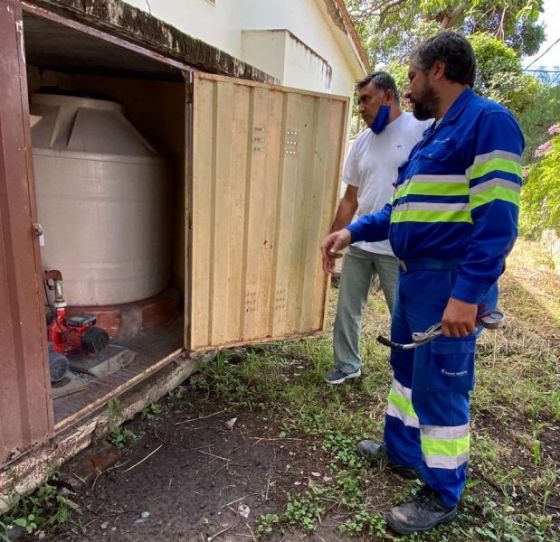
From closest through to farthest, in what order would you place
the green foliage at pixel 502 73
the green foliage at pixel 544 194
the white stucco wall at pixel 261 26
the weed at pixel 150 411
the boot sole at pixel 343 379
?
the weed at pixel 150 411 < the boot sole at pixel 343 379 < the white stucco wall at pixel 261 26 < the green foliage at pixel 544 194 < the green foliage at pixel 502 73

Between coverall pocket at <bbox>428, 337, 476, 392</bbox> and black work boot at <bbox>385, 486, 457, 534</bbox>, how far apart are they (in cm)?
54

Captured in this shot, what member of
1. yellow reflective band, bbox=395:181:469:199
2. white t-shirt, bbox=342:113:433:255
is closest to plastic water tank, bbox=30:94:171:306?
white t-shirt, bbox=342:113:433:255

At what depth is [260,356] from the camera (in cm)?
350

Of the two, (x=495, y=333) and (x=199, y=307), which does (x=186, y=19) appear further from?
(x=495, y=333)

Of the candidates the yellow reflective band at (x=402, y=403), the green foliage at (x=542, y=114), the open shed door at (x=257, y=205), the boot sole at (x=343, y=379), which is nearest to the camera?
the yellow reflective band at (x=402, y=403)

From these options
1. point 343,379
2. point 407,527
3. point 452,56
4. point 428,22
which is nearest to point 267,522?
point 407,527

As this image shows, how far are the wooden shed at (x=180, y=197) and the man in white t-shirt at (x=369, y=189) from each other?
0.52 feet

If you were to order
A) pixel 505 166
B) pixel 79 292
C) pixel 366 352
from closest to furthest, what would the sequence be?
pixel 505 166 → pixel 79 292 → pixel 366 352

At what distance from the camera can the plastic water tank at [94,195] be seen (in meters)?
2.70

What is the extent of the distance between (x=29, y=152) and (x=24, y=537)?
1534mm

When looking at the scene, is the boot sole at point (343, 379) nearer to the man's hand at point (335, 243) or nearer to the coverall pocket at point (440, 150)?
the man's hand at point (335, 243)

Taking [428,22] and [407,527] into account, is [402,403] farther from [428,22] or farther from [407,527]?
[428,22]

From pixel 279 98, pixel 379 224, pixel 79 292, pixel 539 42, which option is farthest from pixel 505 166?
pixel 539 42

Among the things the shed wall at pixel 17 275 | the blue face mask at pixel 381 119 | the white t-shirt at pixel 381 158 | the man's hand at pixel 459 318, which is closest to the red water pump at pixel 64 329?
the shed wall at pixel 17 275
